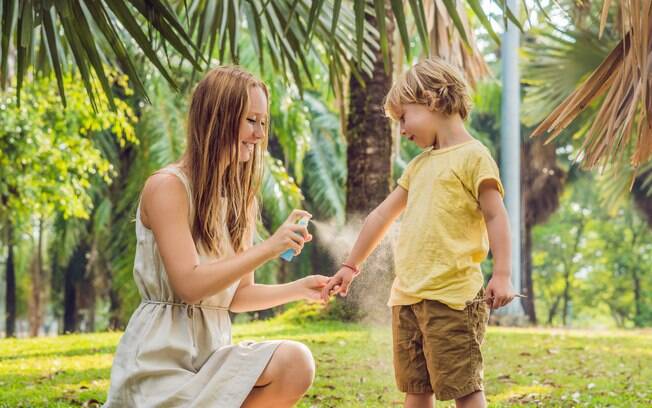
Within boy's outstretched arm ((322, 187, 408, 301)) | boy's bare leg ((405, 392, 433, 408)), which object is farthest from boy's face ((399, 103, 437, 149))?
boy's bare leg ((405, 392, 433, 408))

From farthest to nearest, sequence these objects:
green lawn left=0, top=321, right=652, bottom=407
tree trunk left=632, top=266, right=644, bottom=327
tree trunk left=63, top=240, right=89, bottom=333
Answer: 1. tree trunk left=632, top=266, right=644, bottom=327
2. tree trunk left=63, top=240, right=89, bottom=333
3. green lawn left=0, top=321, right=652, bottom=407

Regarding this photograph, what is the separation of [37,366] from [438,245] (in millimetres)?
4397

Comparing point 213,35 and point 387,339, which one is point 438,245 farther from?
point 387,339

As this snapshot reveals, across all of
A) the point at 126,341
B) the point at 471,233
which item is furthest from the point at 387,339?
the point at 126,341

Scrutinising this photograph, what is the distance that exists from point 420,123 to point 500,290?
70 cm

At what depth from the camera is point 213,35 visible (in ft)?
15.1

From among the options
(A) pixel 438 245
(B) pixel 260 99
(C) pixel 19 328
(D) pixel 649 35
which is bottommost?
(C) pixel 19 328

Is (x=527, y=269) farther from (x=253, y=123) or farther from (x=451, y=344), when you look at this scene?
(x=253, y=123)

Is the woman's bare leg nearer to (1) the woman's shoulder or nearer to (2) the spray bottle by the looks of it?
(2) the spray bottle

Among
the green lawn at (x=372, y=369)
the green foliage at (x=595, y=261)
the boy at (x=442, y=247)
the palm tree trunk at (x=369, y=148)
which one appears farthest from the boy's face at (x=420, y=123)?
the green foliage at (x=595, y=261)

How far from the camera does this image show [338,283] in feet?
10.4

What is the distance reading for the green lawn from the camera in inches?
197

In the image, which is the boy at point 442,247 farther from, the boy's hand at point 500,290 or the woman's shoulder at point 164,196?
the woman's shoulder at point 164,196

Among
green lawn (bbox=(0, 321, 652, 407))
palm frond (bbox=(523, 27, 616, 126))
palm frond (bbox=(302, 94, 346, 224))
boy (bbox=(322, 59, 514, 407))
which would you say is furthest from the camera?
palm frond (bbox=(302, 94, 346, 224))
